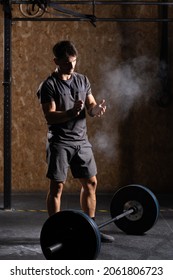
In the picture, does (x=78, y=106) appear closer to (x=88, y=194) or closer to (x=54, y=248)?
(x=88, y=194)

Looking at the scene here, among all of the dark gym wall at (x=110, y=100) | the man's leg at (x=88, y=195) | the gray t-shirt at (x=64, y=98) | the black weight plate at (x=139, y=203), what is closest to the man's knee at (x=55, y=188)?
the man's leg at (x=88, y=195)

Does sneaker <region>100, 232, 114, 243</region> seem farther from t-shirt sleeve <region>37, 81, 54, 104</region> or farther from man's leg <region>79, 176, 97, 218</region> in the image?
t-shirt sleeve <region>37, 81, 54, 104</region>

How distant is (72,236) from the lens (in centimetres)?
249

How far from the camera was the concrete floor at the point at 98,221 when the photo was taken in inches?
113

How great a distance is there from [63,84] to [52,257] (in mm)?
1102

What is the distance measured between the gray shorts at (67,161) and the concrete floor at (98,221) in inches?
19.7

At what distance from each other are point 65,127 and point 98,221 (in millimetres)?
1069

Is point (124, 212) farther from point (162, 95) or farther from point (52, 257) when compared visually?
point (162, 95)

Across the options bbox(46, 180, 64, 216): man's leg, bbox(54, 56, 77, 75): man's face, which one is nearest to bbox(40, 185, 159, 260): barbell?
bbox(46, 180, 64, 216): man's leg

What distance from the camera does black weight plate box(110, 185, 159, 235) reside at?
3.19 meters

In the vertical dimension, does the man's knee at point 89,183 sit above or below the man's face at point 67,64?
below

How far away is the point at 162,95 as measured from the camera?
4605 mm

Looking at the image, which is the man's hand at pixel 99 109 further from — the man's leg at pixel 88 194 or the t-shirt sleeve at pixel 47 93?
the man's leg at pixel 88 194

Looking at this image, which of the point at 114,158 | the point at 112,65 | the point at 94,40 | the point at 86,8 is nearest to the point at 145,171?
the point at 114,158
